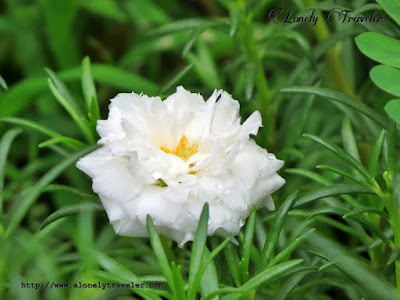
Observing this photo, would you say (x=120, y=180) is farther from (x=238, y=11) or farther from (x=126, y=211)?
(x=238, y=11)

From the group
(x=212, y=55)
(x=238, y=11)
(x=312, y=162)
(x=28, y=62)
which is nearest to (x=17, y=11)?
(x=28, y=62)

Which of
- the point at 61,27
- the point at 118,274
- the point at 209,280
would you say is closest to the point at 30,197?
the point at 118,274

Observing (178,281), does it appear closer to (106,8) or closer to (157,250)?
(157,250)

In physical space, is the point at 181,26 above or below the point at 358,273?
above

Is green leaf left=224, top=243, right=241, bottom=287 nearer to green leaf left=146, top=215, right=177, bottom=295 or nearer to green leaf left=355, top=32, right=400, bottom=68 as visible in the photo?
green leaf left=146, top=215, right=177, bottom=295

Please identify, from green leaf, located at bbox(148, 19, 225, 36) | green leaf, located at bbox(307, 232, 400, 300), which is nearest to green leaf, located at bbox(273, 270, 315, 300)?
green leaf, located at bbox(307, 232, 400, 300)

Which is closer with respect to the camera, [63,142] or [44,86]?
[63,142]
